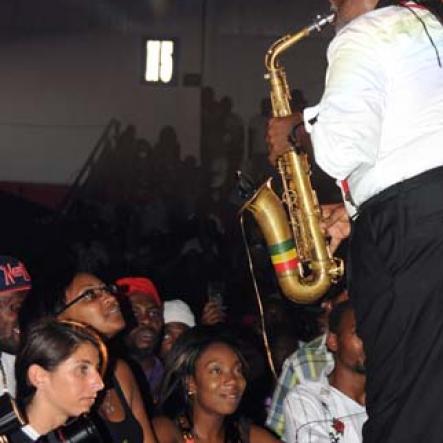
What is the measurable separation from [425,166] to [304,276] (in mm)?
1715

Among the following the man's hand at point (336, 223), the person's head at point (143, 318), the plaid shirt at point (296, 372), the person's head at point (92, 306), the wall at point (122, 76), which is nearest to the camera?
the man's hand at point (336, 223)

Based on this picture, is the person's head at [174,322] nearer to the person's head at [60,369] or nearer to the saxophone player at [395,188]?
the person's head at [60,369]

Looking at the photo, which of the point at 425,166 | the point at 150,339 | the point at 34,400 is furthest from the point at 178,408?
the point at 425,166

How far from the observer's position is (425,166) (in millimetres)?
2746

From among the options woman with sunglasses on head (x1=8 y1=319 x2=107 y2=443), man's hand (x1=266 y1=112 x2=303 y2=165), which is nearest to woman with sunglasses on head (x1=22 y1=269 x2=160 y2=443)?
woman with sunglasses on head (x1=8 y1=319 x2=107 y2=443)

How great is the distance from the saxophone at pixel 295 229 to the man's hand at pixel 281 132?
0.72m

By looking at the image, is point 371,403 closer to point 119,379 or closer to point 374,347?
point 374,347

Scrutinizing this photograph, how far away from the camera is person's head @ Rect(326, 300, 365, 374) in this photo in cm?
469

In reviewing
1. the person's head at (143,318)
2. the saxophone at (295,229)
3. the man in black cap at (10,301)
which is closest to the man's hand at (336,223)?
the saxophone at (295,229)

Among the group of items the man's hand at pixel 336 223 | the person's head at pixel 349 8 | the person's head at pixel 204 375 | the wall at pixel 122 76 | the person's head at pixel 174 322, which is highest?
the wall at pixel 122 76

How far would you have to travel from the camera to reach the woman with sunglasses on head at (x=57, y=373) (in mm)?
3719

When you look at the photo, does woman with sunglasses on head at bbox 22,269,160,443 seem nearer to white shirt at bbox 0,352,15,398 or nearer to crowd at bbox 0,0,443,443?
crowd at bbox 0,0,443,443

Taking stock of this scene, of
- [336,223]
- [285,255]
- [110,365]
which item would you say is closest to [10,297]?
[110,365]

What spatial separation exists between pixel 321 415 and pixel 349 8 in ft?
6.90
